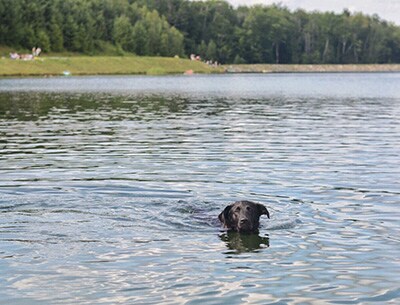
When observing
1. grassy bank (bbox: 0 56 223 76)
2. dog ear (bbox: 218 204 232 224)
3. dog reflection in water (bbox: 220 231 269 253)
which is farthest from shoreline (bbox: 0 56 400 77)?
dog reflection in water (bbox: 220 231 269 253)

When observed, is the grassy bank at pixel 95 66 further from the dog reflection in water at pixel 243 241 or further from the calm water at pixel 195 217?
the dog reflection in water at pixel 243 241

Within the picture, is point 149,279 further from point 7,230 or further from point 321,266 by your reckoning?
point 7,230

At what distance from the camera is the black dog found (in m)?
15.8

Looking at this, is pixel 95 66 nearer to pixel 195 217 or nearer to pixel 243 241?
pixel 195 217

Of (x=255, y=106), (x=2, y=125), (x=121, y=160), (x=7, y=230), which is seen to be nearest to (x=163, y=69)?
(x=255, y=106)

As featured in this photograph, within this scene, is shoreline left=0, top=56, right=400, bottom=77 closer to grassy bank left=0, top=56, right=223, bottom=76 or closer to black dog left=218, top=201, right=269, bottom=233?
grassy bank left=0, top=56, right=223, bottom=76

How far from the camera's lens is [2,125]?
1633 inches

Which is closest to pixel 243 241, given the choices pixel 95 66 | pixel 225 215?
pixel 225 215

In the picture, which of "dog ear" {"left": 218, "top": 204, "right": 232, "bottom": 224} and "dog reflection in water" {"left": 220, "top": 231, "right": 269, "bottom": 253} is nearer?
"dog reflection in water" {"left": 220, "top": 231, "right": 269, "bottom": 253}

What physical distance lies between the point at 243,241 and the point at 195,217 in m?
2.18

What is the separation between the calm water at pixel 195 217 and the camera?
476 inches

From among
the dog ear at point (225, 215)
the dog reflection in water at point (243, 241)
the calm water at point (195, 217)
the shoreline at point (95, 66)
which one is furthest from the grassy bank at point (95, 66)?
the dog reflection in water at point (243, 241)

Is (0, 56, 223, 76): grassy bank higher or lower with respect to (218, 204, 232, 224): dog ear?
higher

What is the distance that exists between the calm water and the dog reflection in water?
4cm
